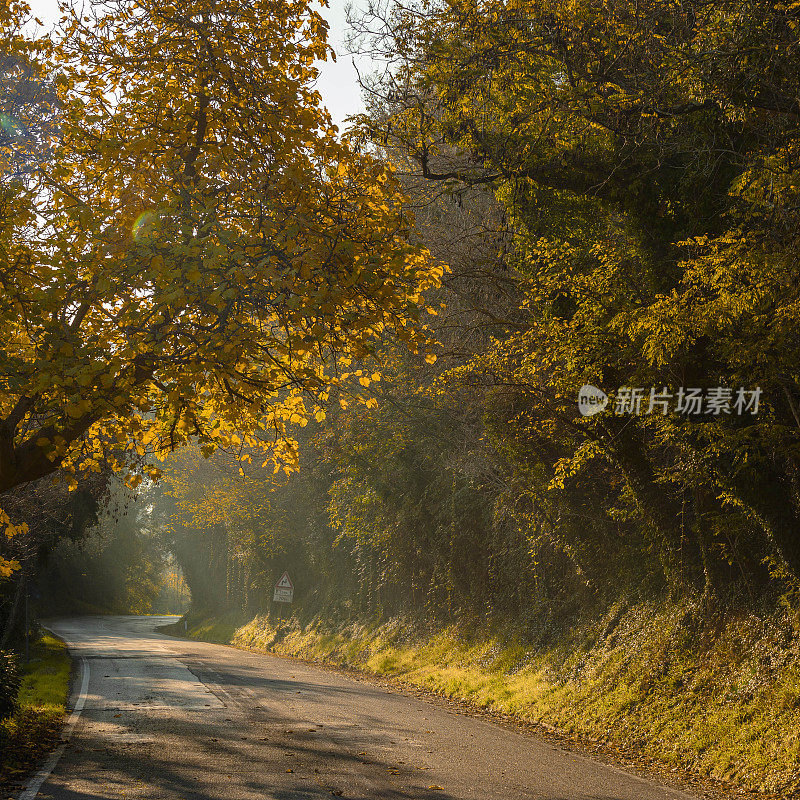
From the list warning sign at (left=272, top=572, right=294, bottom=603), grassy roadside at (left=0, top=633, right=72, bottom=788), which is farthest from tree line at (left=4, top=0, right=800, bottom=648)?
warning sign at (left=272, top=572, right=294, bottom=603)

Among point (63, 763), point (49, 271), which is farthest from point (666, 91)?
point (63, 763)

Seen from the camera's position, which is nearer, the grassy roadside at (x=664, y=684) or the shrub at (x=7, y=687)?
the grassy roadside at (x=664, y=684)

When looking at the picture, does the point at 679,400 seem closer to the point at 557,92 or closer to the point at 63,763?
the point at 557,92

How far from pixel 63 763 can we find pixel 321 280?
21.0ft

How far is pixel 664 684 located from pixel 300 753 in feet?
18.4

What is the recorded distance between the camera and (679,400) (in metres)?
10.3
